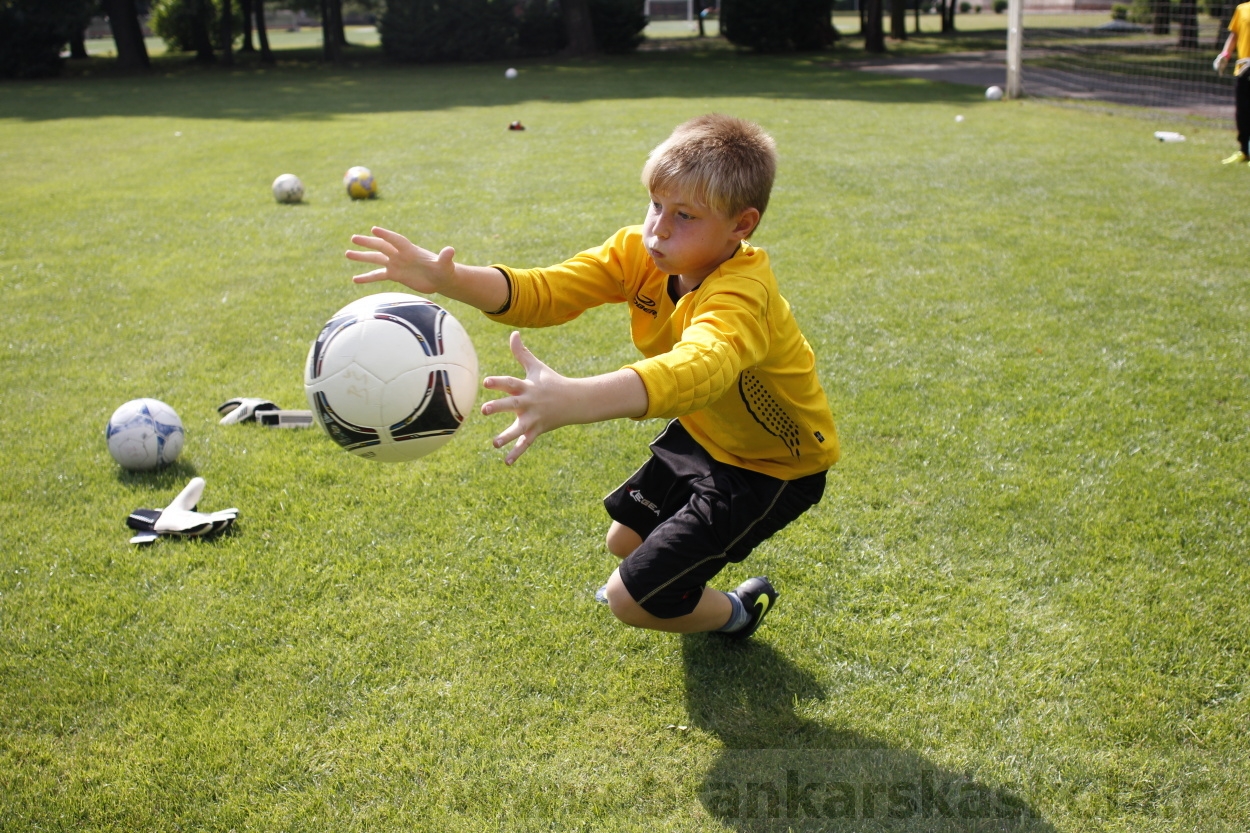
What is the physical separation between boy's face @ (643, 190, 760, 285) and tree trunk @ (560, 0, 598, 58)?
32132 millimetres

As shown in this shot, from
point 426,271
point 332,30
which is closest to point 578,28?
point 332,30

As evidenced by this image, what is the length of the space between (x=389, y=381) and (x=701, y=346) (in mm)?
1026

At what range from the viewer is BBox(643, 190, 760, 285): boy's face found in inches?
110

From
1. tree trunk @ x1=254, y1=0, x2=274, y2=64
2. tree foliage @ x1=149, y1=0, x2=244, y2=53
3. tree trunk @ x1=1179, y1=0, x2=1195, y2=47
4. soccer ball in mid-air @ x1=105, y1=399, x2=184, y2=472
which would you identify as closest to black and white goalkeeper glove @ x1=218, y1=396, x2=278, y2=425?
soccer ball in mid-air @ x1=105, y1=399, x2=184, y2=472

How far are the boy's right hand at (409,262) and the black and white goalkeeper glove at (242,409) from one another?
2.50 m

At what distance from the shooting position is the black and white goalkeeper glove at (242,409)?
5.15 metres

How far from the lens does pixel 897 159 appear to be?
12789mm

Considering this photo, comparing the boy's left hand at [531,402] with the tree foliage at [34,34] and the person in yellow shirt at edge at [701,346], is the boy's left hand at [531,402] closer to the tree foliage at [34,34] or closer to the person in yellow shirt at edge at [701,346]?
the person in yellow shirt at edge at [701,346]

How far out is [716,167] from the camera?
2756 millimetres

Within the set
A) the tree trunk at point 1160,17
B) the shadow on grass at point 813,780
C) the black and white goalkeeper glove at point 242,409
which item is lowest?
the shadow on grass at point 813,780

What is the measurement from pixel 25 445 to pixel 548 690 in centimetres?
350

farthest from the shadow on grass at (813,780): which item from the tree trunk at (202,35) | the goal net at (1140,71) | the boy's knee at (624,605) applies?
the tree trunk at (202,35)

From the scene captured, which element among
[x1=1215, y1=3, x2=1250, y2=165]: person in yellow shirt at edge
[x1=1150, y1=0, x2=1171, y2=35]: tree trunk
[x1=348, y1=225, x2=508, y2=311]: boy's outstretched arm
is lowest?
[x1=348, y1=225, x2=508, y2=311]: boy's outstretched arm

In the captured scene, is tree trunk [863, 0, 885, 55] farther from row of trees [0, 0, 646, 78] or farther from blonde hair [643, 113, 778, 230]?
blonde hair [643, 113, 778, 230]
